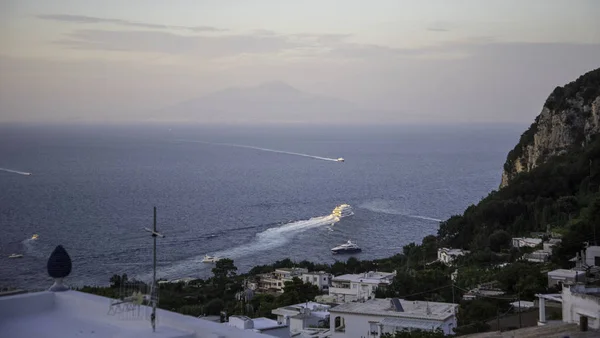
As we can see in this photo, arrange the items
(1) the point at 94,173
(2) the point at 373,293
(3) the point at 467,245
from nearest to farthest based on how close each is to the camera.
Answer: (2) the point at 373,293, (3) the point at 467,245, (1) the point at 94,173

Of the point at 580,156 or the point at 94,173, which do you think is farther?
the point at 94,173

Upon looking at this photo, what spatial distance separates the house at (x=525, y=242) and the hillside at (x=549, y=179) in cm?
54

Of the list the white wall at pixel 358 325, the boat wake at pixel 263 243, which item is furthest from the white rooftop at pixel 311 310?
the boat wake at pixel 263 243

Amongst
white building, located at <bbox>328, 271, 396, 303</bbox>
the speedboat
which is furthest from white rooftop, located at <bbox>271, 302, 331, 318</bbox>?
the speedboat

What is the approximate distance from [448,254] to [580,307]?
52.3ft

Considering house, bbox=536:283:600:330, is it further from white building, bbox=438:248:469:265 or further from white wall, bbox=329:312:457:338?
white building, bbox=438:248:469:265

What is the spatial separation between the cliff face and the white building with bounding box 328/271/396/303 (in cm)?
1360

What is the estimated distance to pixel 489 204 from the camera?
2692cm

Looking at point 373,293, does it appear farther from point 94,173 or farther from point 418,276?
point 94,173

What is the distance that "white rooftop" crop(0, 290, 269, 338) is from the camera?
3697 mm

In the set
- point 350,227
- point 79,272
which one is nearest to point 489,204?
point 350,227

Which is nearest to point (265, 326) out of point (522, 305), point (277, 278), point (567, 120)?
point (522, 305)

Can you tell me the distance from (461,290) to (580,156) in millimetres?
13544

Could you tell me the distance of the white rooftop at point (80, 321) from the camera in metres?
3.70
